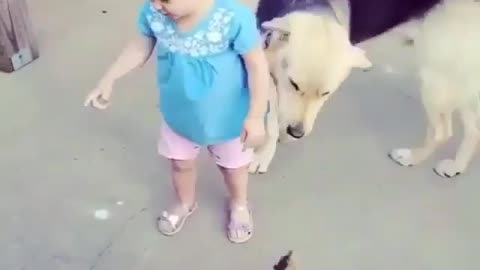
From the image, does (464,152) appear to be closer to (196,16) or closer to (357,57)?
(357,57)

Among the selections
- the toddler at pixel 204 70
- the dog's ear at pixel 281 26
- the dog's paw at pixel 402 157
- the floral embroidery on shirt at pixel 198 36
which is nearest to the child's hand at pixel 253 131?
the toddler at pixel 204 70

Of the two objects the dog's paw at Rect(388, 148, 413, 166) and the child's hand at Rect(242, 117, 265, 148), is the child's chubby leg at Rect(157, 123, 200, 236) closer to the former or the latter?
the child's hand at Rect(242, 117, 265, 148)

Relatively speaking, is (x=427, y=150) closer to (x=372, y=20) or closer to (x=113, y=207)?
(x=372, y=20)

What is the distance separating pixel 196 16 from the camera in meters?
1.06

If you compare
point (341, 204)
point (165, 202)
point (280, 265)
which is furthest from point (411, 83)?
point (280, 265)

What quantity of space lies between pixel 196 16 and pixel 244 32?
66 millimetres

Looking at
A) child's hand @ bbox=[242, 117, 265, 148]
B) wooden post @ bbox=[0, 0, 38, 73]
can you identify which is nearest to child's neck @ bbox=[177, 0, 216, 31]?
child's hand @ bbox=[242, 117, 265, 148]

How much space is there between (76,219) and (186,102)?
346 mm

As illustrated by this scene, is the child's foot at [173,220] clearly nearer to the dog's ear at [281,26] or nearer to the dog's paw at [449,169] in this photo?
the dog's ear at [281,26]

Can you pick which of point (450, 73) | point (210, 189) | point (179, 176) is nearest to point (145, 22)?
point (179, 176)

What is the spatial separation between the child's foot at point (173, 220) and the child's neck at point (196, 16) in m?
0.37

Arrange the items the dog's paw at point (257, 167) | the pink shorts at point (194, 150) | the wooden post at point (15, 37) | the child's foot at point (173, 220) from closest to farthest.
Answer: the pink shorts at point (194, 150)
the child's foot at point (173, 220)
the dog's paw at point (257, 167)
the wooden post at point (15, 37)

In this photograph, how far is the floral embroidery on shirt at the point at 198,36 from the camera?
1065mm

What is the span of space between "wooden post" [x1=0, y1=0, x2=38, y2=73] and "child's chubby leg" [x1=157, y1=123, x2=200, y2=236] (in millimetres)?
524
